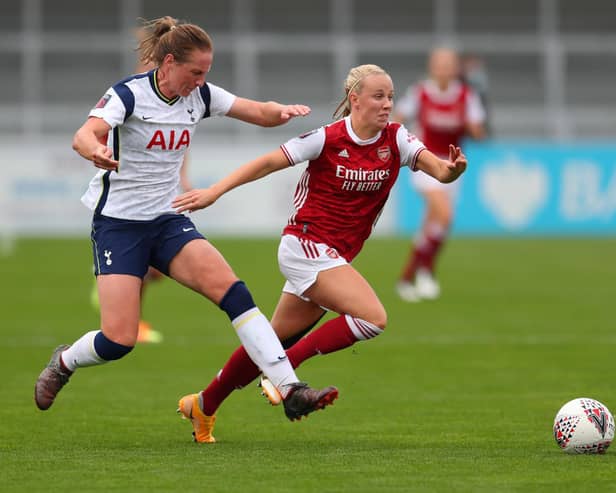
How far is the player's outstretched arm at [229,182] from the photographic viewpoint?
6.43m

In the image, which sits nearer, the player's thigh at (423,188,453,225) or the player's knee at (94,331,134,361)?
the player's knee at (94,331,134,361)

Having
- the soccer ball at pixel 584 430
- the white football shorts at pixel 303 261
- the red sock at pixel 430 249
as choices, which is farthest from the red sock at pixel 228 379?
the red sock at pixel 430 249

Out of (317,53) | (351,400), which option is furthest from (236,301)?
(317,53)

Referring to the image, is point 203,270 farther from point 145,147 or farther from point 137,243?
point 145,147

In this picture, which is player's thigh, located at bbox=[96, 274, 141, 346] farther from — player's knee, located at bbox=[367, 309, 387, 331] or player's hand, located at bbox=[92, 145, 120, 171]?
player's knee, located at bbox=[367, 309, 387, 331]

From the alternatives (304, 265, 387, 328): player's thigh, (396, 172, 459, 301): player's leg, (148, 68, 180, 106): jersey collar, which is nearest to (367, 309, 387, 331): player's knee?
(304, 265, 387, 328): player's thigh

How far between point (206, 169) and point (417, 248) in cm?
888

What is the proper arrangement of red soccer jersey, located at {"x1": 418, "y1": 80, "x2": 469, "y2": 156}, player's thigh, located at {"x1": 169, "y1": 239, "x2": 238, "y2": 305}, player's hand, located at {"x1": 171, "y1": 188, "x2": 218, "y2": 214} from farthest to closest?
red soccer jersey, located at {"x1": 418, "y1": 80, "x2": 469, "y2": 156}, player's thigh, located at {"x1": 169, "y1": 239, "x2": 238, "y2": 305}, player's hand, located at {"x1": 171, "y1": 188, "x2": 218, "y2": 214}

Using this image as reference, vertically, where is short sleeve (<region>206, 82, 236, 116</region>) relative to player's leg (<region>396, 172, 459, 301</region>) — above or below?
above

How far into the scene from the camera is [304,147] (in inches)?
274

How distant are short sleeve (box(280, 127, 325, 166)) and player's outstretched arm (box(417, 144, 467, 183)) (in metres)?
0.54

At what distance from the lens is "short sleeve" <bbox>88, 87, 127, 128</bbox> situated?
21.4 ft

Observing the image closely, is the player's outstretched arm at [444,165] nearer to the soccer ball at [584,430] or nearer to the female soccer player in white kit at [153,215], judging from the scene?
the female soccer player in white kit at [153,215]

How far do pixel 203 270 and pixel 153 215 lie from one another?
0.44m
